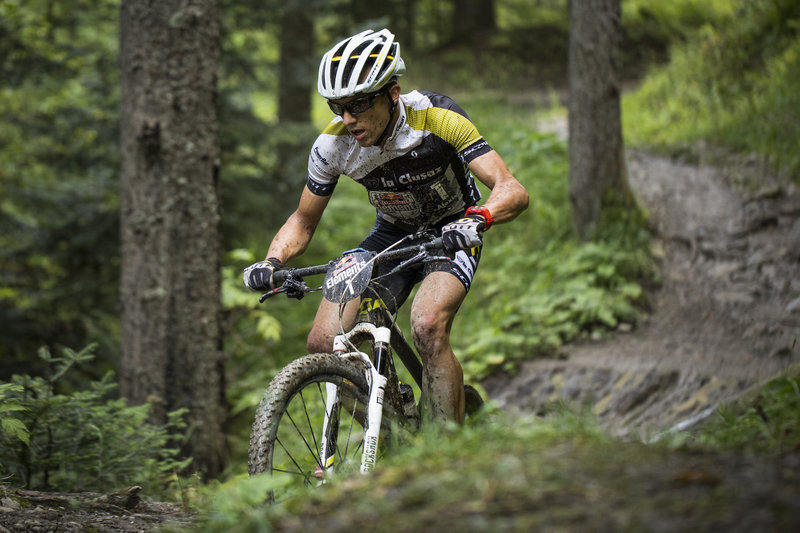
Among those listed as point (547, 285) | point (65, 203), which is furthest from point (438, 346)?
point (65, 203)

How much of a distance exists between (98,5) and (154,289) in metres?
6.40

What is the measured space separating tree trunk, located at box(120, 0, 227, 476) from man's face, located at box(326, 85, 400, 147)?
234 cm

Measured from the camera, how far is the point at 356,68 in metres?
3.90

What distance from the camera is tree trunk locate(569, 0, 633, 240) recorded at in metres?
8.88

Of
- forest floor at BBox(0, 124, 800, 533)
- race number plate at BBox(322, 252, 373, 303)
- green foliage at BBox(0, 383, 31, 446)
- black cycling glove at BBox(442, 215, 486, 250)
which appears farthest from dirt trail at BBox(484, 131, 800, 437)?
green foliage at BBox(0, 383, 31, 446)

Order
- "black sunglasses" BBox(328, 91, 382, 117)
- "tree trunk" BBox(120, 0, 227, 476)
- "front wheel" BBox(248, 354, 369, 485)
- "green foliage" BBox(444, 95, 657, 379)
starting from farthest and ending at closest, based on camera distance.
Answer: "green foliage" BBox(444, 95, 657, 379) < "tree trunk" BBox(120, 0, 227, 476) < "black sunglasses" BBox(328, 91, 382, 117) < "front wheel" BBox(248, 354, 369, 485)

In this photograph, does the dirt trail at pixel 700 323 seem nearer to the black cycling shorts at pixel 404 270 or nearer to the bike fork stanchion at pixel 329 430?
the black cycling shorts at pixel 404 270

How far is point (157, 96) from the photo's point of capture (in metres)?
5.84

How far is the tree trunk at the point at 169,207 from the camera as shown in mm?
5840

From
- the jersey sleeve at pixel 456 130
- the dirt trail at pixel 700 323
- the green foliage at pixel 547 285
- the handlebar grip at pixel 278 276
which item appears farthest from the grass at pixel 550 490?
the green foliage at pixel 547 285

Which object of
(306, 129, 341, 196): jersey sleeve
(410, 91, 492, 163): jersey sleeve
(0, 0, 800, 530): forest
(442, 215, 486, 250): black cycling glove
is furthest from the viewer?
(0, 0, 800, 530): forest

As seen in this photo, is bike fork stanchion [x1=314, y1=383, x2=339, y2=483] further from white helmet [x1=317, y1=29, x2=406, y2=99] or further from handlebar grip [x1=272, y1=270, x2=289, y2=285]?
white helmet [x1=317, y1=29, x2=406, y2=99]

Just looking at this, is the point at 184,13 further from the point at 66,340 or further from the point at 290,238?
the point at 66,340

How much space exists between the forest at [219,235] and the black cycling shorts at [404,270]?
1.21 meters
